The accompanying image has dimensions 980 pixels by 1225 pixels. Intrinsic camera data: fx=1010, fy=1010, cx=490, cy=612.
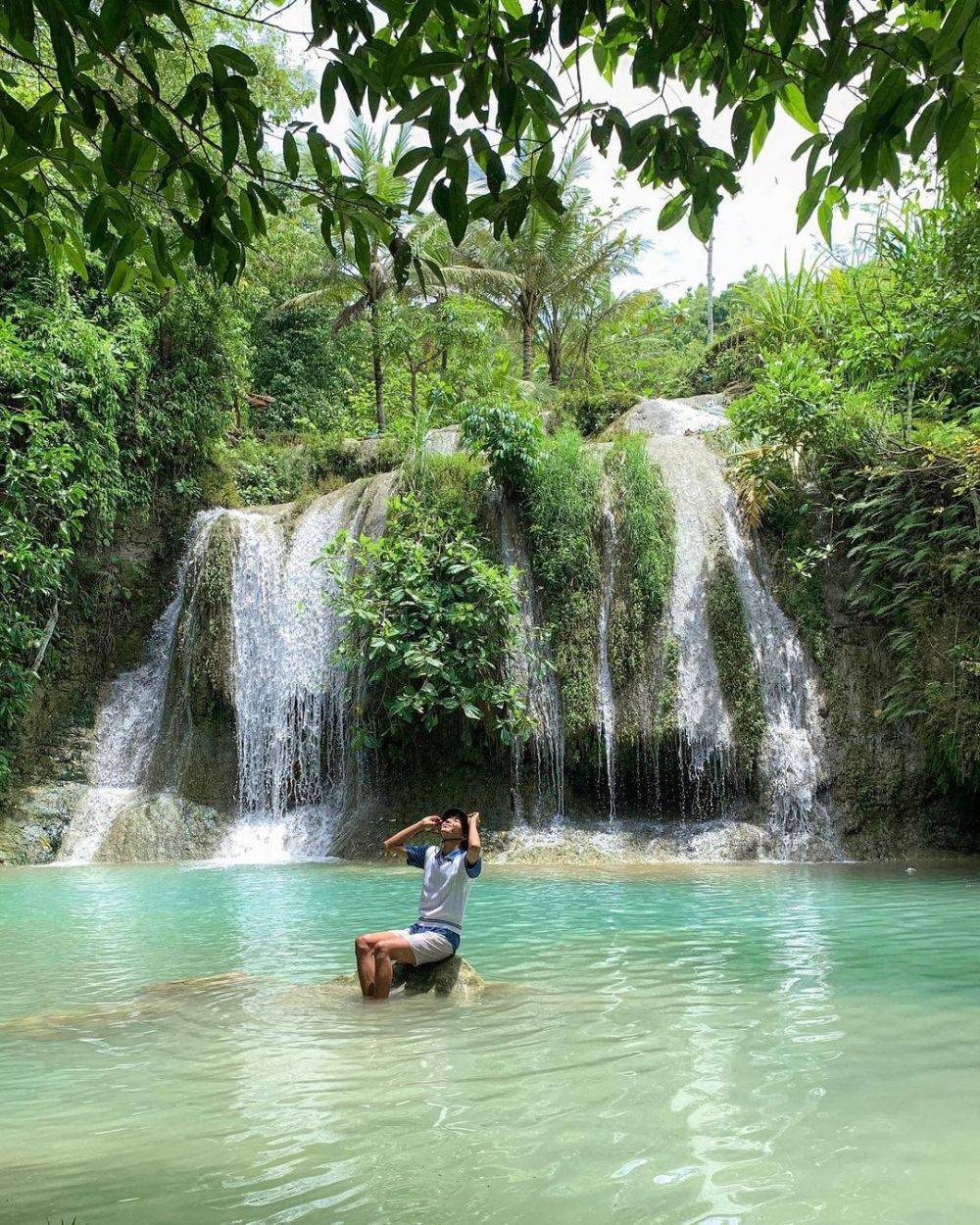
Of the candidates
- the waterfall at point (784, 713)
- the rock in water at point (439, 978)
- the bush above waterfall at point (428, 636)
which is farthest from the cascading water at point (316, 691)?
the rock in water at point (439, 978)

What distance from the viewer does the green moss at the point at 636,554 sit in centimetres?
1421

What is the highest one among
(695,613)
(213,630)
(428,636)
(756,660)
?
(213,630)

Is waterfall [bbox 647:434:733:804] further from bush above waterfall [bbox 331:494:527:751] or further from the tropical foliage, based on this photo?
bush above waterfall [bbox 331:494:527:751]

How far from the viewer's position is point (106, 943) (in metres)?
7.11

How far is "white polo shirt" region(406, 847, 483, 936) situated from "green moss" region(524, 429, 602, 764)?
8141 mm

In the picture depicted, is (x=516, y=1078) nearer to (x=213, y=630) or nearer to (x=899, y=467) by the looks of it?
(x=899, y=467)

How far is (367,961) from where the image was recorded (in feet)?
17.6

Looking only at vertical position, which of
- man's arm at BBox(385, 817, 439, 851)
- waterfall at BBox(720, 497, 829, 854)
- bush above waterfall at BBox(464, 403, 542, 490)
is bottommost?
man's arm at BBox(385, 817, 439, 851)

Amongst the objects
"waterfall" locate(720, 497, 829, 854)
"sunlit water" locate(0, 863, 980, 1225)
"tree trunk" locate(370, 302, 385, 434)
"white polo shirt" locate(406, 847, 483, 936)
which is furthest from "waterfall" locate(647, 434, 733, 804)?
"tree trunk" locate(370, 302, 385, 434)

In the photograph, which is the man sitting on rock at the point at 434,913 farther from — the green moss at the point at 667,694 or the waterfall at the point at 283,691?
the waterfall at the point at 283,691

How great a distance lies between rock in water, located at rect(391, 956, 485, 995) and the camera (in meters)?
5.39

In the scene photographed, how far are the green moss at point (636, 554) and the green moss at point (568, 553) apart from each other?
1.01ft

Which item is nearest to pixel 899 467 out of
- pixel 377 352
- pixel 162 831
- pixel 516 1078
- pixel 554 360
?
A: pixel 162 831

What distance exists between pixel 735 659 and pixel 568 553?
2.83 m
